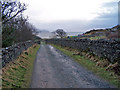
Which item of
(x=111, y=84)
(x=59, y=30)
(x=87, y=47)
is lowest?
(x=111, y=84)

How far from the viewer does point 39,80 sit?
680 cm

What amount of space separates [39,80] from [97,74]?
10.2ft

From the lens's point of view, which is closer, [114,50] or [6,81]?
[6,81]

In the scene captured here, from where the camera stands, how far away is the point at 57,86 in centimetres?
593

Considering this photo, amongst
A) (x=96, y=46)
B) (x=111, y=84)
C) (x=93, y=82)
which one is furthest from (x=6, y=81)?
(x=96, y=46)

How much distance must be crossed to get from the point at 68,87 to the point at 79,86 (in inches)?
18.1

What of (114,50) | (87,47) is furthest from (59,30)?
(114,50)

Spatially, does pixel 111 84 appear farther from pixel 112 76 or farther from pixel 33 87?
pixel 33 87

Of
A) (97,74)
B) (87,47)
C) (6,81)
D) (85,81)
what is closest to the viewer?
(6,81)

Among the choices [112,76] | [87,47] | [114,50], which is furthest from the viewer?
[87,47]

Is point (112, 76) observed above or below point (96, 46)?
below

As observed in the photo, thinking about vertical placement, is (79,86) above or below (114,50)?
below

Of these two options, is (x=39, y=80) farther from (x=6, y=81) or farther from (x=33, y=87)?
(x=6, y=81)

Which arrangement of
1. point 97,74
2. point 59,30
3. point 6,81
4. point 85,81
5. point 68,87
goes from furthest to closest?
point 59,30, point 97,74, point 85,81, point 6,81, point 68,87
